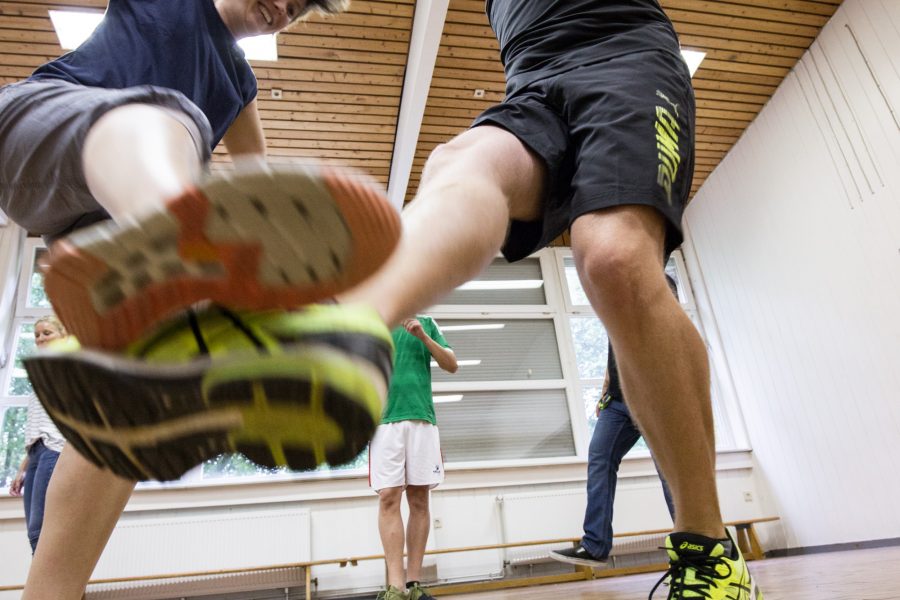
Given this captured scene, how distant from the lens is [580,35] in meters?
1.09

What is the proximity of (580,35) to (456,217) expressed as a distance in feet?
1.92

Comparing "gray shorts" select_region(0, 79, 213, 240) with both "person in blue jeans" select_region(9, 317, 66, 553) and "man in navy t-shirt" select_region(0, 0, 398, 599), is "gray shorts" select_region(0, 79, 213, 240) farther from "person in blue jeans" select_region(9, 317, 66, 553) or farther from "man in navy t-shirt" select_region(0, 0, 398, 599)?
"person in blue jeans" select_region(9, 317, 66, 553)

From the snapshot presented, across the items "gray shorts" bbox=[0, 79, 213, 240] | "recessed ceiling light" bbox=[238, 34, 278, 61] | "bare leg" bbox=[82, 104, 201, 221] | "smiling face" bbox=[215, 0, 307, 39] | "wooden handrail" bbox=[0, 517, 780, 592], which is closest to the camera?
"bare leg" bbox=[82, 104, 201, 221]

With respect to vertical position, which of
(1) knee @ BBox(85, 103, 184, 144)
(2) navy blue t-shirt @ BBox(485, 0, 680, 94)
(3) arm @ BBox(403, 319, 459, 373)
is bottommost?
(1) knee @ BBox(85, 103, 184, 144)

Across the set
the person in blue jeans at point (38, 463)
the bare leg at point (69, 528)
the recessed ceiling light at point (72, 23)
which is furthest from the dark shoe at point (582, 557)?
the recessed ceiling light at point (72, 23)

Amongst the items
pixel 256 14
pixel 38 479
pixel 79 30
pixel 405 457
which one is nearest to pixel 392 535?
pixel 405 457

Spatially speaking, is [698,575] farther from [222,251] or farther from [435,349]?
[435,349]

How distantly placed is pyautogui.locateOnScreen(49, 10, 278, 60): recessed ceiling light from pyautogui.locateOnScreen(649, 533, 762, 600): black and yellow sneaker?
12.7ft

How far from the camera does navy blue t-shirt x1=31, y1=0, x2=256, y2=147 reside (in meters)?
0.85

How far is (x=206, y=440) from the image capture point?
0.47 m

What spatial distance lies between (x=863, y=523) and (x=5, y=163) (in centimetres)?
578

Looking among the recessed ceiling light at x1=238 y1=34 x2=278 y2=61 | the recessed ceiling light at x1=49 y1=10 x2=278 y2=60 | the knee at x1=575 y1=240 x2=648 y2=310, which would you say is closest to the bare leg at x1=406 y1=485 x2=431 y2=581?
the knee at x1=575 y1=240 x2=648 y2=310

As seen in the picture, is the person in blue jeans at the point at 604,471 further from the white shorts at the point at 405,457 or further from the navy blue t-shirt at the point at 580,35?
the navy blue t-shirt at the point at 580,35

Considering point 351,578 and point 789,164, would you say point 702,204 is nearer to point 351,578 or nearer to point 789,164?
point 789,164
